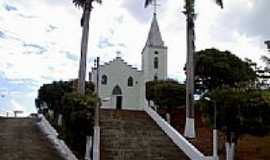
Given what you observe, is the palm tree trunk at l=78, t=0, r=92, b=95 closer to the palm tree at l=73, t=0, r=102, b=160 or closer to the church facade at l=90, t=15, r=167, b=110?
the palm tree at l=73, t=0, r=102, b=160

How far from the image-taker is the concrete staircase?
951 inches

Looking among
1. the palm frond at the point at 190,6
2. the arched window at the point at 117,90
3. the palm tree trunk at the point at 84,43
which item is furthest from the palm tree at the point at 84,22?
the arched window at the point at 117,90

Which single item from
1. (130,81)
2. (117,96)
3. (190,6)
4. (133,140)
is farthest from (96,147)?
(130,81)

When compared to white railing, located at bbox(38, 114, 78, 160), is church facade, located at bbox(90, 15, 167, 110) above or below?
above

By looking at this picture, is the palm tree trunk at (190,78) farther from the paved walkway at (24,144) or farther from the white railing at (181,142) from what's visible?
the paved walkway at (24,144)

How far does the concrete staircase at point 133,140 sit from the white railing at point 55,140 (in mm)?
1627

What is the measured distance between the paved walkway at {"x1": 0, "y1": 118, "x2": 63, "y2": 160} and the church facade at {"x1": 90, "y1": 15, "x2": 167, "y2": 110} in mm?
21621

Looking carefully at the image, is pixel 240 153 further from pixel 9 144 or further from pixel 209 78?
pixel 209 78

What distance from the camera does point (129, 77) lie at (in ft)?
187

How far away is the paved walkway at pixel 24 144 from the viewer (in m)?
23.3

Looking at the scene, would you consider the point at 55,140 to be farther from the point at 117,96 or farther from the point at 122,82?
the point at 122,82

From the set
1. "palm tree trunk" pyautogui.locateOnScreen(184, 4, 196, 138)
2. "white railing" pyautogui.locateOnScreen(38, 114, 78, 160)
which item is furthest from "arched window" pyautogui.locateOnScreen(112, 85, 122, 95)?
"palm tree trunk" pyautogui.locateOnScreen(184, 4, 196, 138)

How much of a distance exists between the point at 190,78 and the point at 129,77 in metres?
28.0

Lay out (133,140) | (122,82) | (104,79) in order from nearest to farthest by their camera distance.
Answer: (133,140) < (104,79) < (122,82)
